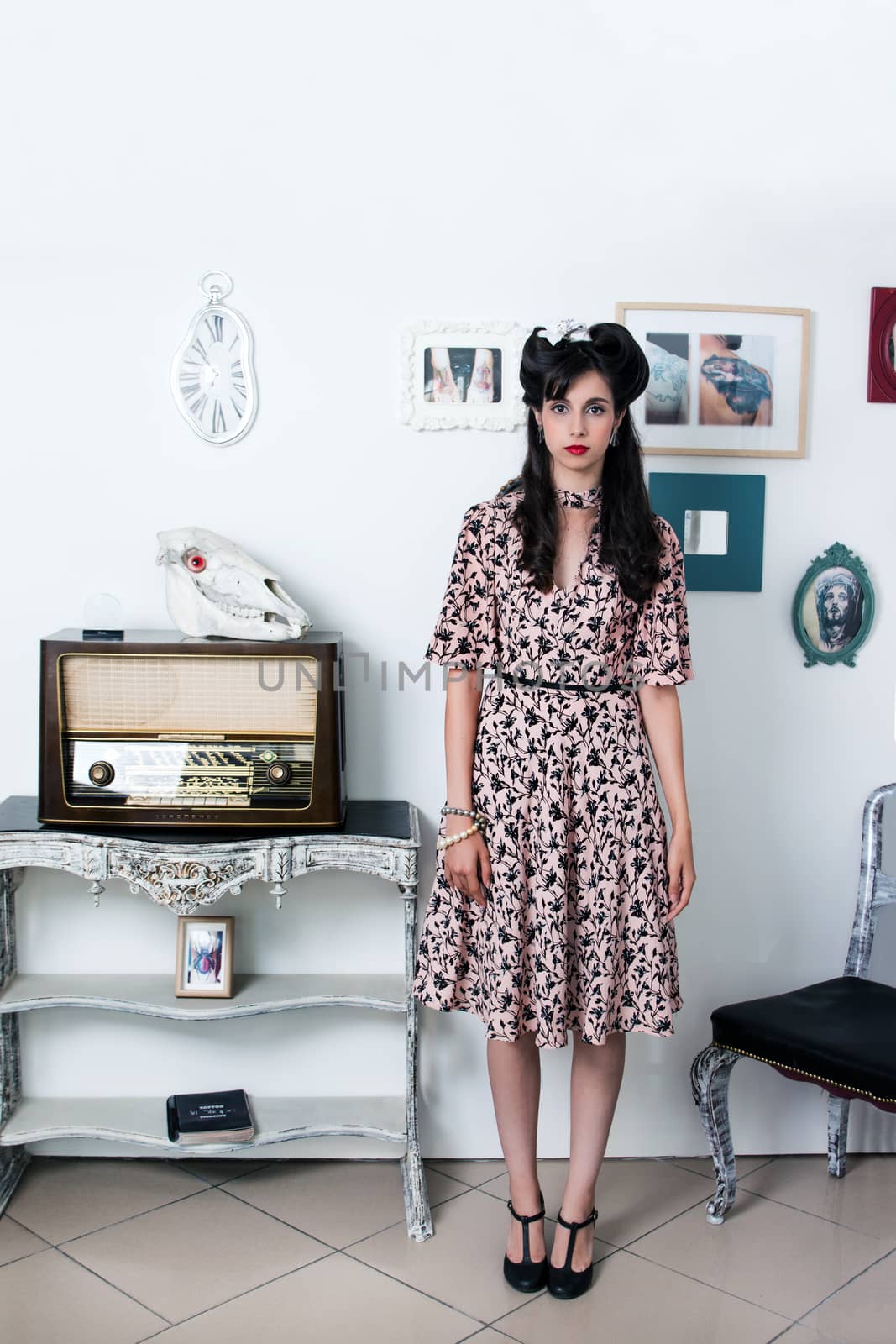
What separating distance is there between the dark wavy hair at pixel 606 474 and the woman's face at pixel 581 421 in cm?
1

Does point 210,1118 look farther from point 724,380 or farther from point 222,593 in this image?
point 724,380

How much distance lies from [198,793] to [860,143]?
191 cm

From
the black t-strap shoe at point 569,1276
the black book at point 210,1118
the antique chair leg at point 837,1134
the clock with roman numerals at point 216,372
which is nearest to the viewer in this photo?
the black t-strap shoe at point 569,1276

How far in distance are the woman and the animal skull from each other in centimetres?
36

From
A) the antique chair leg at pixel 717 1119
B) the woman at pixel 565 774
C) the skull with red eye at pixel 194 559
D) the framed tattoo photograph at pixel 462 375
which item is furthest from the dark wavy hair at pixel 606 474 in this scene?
the antique chair leg at pixel 717 1119

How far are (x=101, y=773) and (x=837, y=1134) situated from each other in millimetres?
1728

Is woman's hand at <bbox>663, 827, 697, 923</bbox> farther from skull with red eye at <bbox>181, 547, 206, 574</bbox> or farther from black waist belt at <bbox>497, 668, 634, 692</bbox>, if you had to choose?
skull with red eye at <bbox>181, 547, 206, 574</bbox>

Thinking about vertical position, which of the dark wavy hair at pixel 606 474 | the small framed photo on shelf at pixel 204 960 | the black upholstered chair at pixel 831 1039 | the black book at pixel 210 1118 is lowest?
the black book at pixel 210 1118

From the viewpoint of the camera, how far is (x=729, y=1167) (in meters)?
2.30

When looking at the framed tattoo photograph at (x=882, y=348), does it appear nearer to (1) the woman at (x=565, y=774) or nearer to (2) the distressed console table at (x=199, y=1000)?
(1) the woman at (x=565, y=774)

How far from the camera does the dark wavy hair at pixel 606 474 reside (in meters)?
1.92

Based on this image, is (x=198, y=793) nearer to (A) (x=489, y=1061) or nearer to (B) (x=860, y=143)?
(A) (x=489, y=1061)

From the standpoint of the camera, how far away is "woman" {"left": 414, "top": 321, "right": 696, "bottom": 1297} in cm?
195

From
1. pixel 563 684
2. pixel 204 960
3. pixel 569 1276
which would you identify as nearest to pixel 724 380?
pixel 563 684
